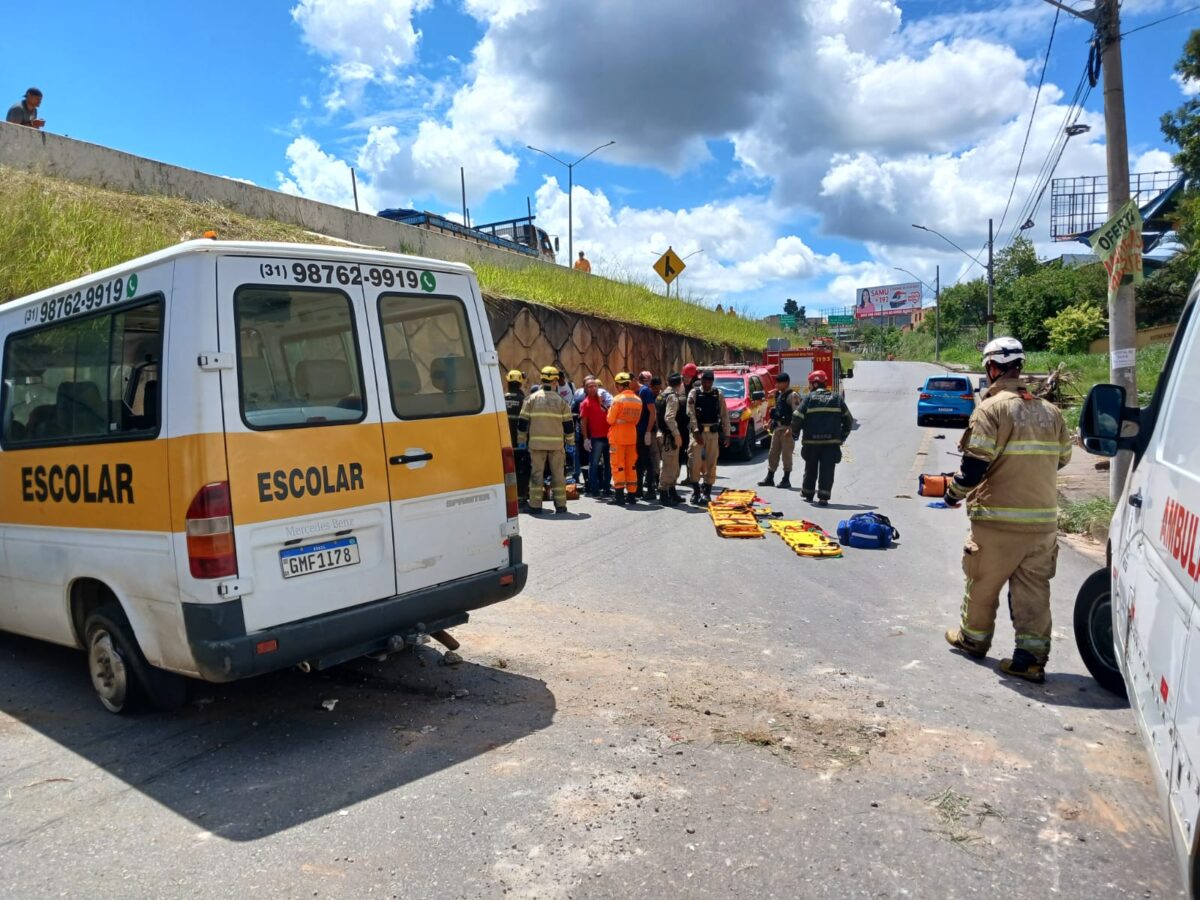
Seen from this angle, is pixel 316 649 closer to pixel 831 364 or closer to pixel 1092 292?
pixel 831 364

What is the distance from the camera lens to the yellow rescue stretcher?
8.34m

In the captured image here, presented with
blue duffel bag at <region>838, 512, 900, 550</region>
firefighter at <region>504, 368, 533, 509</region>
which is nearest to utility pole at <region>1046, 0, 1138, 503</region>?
blue duffel bag at <region>838, 512, 900, 550</region>

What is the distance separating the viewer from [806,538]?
345 inches

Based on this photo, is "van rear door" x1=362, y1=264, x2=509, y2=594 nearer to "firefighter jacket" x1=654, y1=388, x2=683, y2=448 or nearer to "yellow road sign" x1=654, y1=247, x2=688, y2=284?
"firefighter jacket" x1=654, y1=388, x2=683, y2=448

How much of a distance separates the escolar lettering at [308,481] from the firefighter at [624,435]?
7441mm

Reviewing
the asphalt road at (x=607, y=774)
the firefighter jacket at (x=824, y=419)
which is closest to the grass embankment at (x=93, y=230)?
the asphalt road at (x=607, y=774)

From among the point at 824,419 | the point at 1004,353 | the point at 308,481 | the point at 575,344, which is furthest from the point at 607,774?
the point at 575,344

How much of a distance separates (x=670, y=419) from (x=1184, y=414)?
9041 mm

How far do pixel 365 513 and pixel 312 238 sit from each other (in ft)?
42.3

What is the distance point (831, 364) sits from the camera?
21.4 m

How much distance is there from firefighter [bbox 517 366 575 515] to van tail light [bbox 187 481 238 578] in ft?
23.7

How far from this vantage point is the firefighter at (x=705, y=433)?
1188 centimetres

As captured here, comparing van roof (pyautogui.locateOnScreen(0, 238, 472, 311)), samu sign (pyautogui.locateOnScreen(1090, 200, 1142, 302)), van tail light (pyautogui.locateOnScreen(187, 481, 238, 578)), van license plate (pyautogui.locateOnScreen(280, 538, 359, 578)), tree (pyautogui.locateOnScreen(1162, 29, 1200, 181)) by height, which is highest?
tree (pyautogui.locateOnScreen(1162, 29, 1200, 181))

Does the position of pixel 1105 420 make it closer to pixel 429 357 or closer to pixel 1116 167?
pixel 429 357
